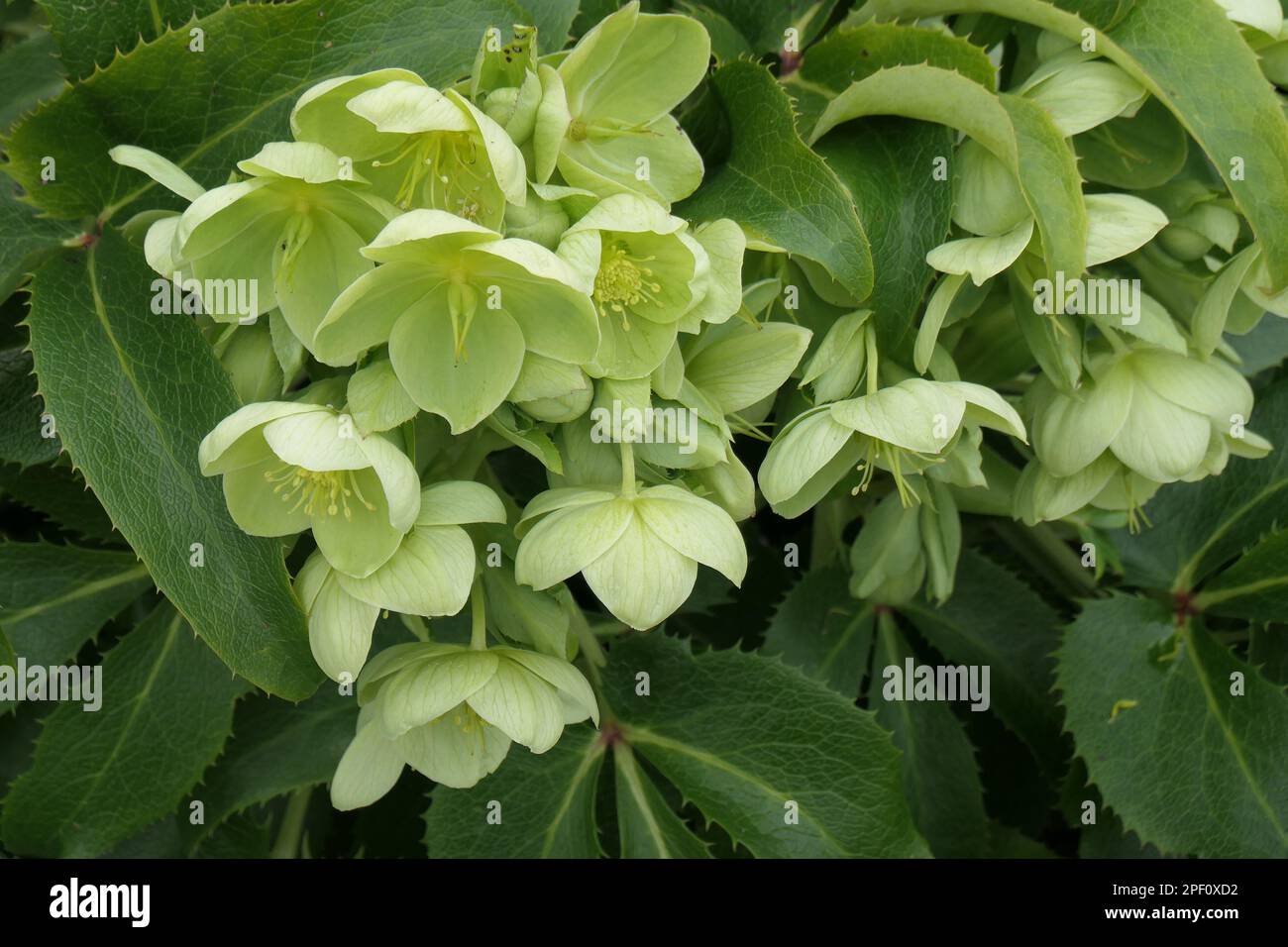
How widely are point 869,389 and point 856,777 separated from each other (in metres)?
0.26

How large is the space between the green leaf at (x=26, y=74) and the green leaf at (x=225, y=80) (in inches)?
9.0

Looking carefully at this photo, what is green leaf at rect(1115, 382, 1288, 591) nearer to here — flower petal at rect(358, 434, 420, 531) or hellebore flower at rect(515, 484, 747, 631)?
hellebore flower at rect(515, 484, 747, 631)

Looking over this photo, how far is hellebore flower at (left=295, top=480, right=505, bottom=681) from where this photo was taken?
0.60 m

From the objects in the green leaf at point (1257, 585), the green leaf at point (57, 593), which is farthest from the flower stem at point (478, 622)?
the green leaf at point (1257, 585)

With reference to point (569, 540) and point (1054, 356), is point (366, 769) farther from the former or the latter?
point (1054, 356)

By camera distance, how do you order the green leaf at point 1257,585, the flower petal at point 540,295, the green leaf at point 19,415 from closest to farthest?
1. the flower petal at point 540,295
2. the green leaf at point 19,415
3. the green leaf at point 1257,585

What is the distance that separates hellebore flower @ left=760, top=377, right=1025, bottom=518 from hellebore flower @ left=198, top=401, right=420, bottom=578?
20 centimetres

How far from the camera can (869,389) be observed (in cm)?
68

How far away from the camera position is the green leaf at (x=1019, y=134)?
63 cm

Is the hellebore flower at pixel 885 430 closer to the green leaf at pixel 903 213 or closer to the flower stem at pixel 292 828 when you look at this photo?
the green leaf at pixel 903 213

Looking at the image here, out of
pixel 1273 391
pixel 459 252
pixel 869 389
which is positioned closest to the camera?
pixel 459 252
